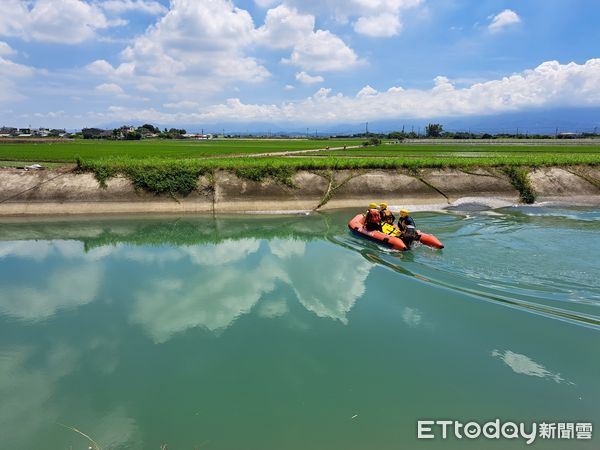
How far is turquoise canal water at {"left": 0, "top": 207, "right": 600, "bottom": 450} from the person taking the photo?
19.2 ft

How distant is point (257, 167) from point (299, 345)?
17126mm

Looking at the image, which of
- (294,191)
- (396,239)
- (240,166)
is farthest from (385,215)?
(240,166)

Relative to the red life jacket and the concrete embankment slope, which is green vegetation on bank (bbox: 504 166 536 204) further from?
the red life jacket

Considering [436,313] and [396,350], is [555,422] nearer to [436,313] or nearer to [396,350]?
[396,350]

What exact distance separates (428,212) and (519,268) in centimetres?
1034

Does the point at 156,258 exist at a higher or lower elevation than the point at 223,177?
lower

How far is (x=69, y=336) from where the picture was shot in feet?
27.7

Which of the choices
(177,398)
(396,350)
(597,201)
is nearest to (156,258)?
(177,398)

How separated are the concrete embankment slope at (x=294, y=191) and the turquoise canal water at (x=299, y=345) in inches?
311

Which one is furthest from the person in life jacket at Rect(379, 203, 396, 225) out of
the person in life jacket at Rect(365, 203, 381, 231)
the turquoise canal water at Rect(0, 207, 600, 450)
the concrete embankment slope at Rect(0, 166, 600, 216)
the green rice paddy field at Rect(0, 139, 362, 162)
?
the green rice paddy field at Rect(0, 139, 362, 162)

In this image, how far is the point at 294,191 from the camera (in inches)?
931

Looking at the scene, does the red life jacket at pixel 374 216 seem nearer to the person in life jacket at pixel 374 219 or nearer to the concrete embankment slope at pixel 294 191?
the person in life jacket at pixel 374 219

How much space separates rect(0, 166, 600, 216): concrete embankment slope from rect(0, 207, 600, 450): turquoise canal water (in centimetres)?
790

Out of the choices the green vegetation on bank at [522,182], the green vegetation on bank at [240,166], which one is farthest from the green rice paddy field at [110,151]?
the green vegetation on bank at [522,182]
